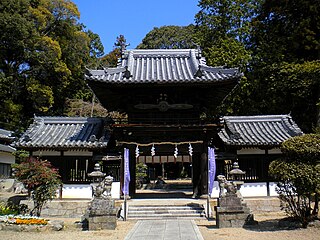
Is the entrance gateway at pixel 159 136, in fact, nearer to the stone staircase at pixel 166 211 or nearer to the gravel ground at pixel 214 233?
the stone staircase at pixel 166 211

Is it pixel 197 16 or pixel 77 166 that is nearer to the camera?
pixel 77 166

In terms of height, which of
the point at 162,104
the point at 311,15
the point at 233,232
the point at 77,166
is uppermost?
the point at 311,15

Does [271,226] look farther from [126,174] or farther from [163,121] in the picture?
[163,121]

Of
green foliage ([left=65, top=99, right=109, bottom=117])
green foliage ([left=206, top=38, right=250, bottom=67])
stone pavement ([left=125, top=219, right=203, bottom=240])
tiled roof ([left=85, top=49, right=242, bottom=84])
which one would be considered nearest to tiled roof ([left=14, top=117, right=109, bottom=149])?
tiled roof ([left=85, top=49, right=242, bottom=84])

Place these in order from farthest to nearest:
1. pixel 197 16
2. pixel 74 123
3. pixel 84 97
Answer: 1. pixel 84 97
2. pixel 197 16
3. pixel 74 123

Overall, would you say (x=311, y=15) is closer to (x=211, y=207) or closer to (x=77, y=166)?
(x=211, y=207)

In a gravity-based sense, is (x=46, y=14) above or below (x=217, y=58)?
above

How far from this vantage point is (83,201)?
1592 centimetres

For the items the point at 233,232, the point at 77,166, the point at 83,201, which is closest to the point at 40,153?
the point at 77,166

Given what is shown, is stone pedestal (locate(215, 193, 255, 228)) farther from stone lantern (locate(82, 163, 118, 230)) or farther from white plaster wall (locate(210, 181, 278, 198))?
white plaster wall (locate(210, 181, 278, 198))

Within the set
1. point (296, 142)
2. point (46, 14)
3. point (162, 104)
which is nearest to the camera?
point (296, 142)

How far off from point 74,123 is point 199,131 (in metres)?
7.00

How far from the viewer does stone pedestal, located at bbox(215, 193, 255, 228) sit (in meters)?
12.4

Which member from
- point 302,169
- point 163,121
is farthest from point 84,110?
point 302,169
